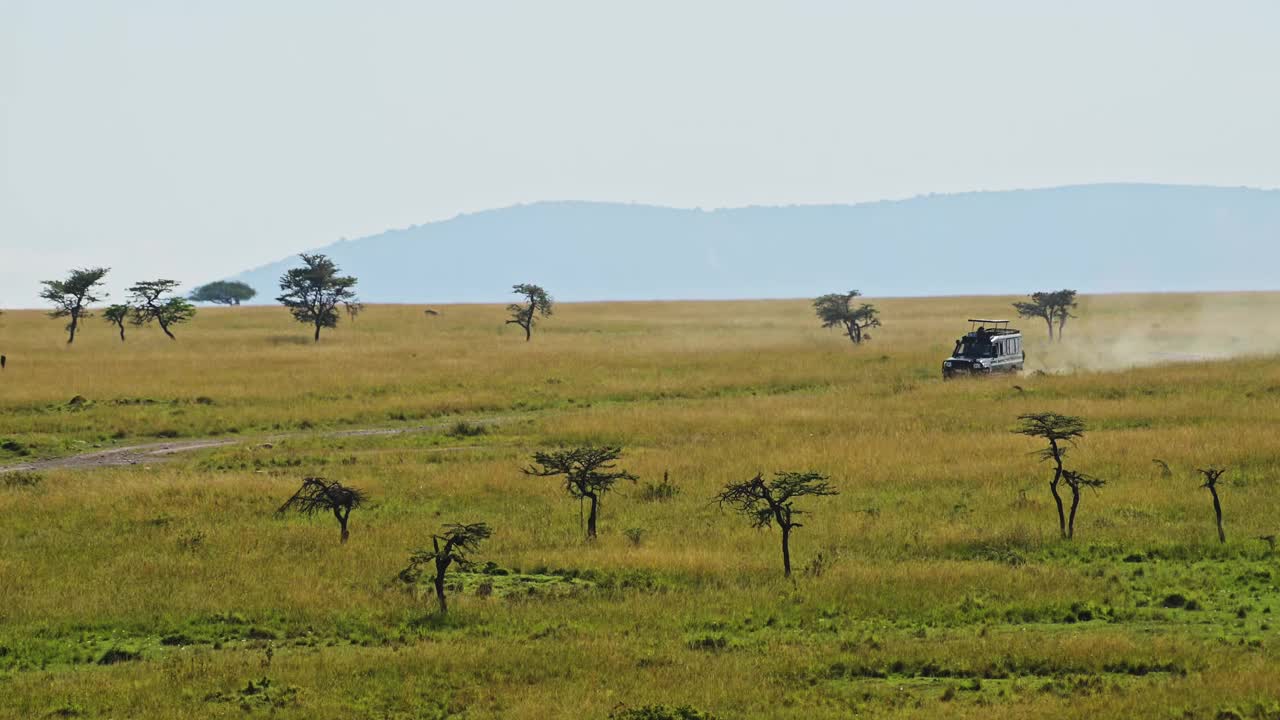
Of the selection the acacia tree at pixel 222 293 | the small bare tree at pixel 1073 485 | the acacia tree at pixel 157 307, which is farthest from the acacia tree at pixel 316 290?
the acacia tree at pixel 222 293

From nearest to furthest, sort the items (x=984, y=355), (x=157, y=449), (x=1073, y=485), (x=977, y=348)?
(x=1073, y=485), (x=157, y=449), (x=984, y=355), (x=977, y=348)

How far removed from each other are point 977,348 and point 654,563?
33678mm

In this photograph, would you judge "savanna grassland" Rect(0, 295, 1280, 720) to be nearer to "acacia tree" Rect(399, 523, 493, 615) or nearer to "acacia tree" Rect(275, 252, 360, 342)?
"acacia tree" Rect(399, 523, 493, 615)

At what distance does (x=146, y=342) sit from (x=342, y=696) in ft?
226

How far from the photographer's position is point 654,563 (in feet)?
70.4

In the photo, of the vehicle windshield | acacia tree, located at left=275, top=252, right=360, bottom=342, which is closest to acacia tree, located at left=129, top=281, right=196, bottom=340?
acacia tree, located at left=275, top=252, right=360, bottom=342

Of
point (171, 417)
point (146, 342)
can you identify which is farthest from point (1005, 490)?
point (146, 342)

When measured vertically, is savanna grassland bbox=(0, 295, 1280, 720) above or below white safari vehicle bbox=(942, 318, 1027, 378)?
below

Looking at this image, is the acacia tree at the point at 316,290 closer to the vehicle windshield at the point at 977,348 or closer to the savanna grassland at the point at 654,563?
the savanna grassland at the point at 654,563

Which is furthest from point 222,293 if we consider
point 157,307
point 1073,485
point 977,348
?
point 1073,485

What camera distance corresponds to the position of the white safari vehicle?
51.8 m

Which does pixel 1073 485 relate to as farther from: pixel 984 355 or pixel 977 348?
pixel 977 348

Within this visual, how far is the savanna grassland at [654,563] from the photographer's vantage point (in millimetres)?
15484

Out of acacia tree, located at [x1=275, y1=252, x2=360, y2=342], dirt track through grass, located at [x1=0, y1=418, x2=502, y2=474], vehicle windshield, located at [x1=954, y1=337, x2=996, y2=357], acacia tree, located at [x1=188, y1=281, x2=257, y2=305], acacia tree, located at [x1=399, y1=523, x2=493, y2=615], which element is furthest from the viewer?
acacia tree, located at [x1=188, y1=281, x2=257, y2=305]
